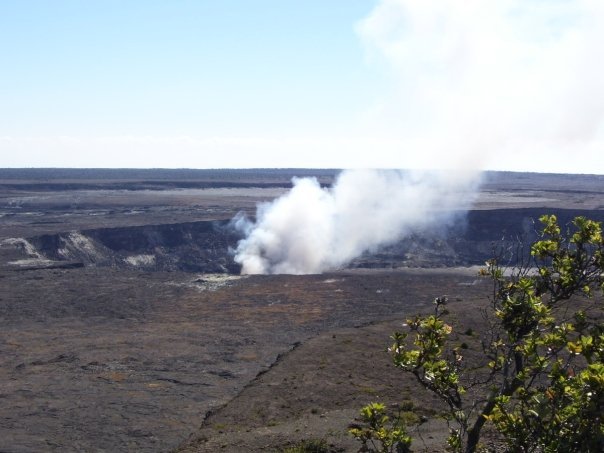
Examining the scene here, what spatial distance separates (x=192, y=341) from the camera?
26828 mm

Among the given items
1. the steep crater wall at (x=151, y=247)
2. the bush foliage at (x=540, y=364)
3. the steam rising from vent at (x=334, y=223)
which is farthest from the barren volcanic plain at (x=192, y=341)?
the steam rising from vent at (x=334, y=223)

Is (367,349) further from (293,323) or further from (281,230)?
(281,230)

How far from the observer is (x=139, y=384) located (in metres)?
21.4

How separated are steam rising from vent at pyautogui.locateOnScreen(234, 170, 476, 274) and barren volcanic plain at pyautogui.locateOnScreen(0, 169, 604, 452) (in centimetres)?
300

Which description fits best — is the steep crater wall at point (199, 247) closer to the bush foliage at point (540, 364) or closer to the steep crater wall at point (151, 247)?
the steep crater wall at point (151, 247)

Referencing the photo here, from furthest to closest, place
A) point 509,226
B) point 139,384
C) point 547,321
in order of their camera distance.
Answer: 1. point 509,226
2. point 139,384
3. point 547,321

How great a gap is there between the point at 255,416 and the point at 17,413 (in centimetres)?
661

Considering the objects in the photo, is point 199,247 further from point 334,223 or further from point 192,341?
point 192,341

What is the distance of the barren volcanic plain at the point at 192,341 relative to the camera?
1758 centimetres

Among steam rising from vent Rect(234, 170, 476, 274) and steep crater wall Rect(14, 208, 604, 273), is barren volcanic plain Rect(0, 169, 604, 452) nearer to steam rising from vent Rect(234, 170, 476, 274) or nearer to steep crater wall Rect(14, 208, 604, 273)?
steep crater wall Rect(14, 208, 604, 273)

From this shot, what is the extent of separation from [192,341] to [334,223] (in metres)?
36.6

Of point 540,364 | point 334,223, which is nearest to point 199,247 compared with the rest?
point 334,223

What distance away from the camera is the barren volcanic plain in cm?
1758

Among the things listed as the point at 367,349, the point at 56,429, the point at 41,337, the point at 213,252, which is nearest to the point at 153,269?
the point at 213,252
